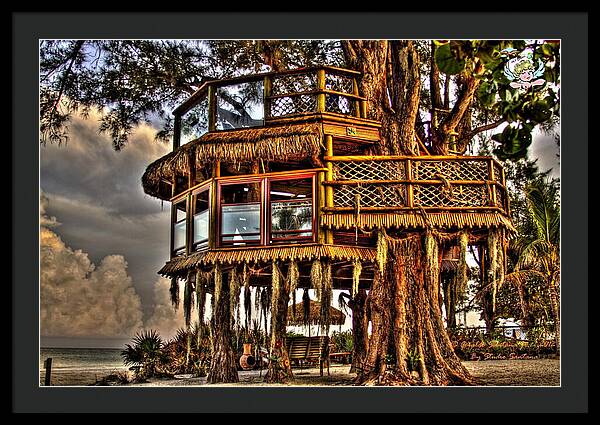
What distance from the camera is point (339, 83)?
13289mm

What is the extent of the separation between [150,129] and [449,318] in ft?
26.7

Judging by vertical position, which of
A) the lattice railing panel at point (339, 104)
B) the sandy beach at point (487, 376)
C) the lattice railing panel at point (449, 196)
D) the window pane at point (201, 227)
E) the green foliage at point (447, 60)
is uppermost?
the lattice railing panel at point (339, 104)

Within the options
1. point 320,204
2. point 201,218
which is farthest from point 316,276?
point 201,218

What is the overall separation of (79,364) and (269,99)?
1032 centimetres

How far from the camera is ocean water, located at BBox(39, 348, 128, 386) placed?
51.4 feet

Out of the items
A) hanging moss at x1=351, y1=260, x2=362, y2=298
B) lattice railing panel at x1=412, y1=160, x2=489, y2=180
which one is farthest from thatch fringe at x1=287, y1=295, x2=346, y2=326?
lattice railing panel at x1=412, y1=160, x2=489, y2=180

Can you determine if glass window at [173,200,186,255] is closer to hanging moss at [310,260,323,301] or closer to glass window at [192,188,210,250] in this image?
glass window at [192,188,210,250]

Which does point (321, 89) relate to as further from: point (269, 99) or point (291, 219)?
point (291, 219)

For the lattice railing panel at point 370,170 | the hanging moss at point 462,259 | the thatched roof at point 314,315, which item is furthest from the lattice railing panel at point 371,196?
the thatched roof at point 314,315

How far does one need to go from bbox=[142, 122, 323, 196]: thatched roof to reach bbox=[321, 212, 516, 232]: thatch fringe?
1119 mm

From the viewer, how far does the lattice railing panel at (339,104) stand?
12367 millimetres

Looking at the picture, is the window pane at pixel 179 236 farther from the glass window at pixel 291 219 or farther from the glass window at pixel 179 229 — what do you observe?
the glass window at pixel 291 219
